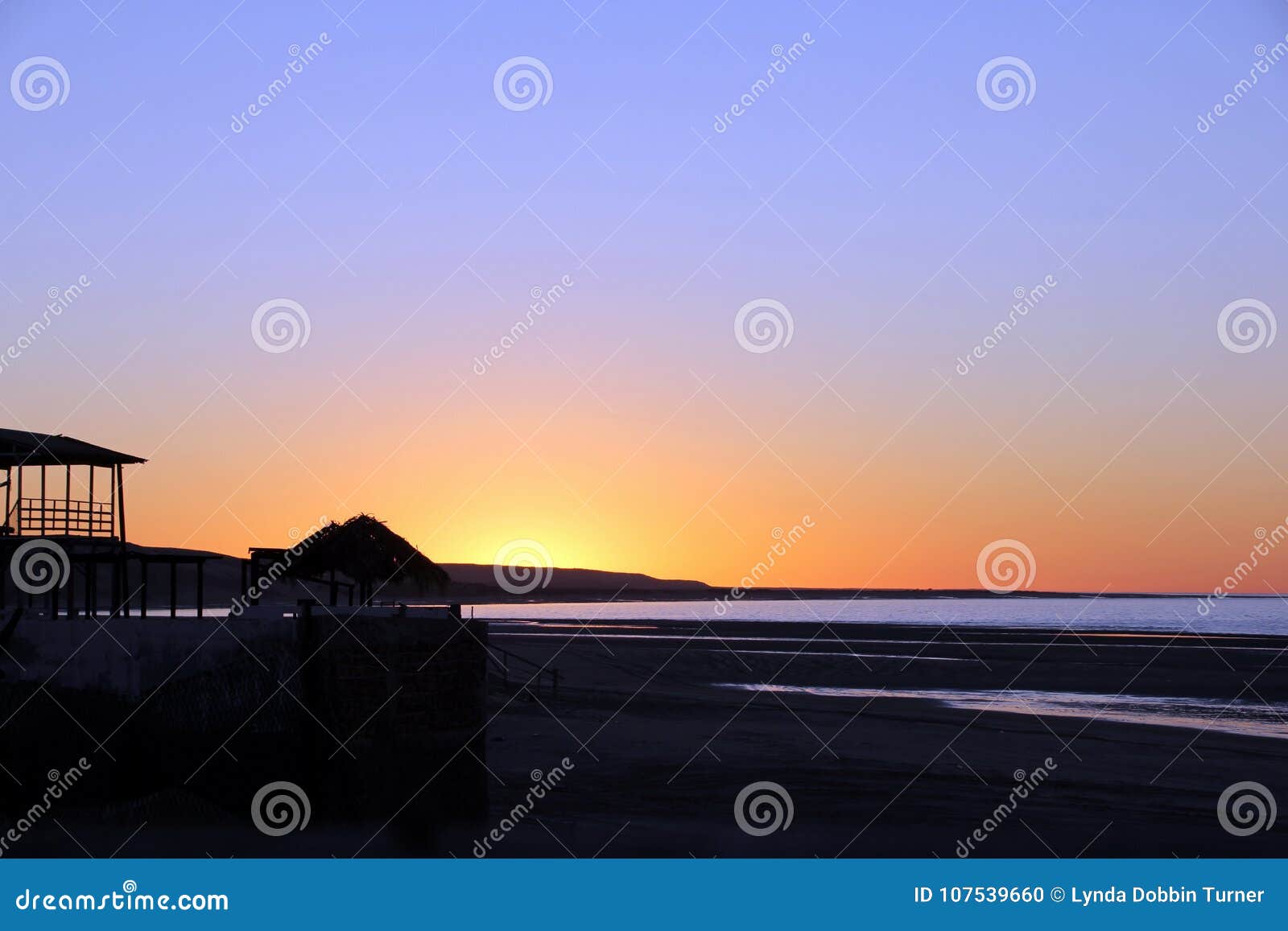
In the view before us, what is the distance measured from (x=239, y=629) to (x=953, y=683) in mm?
24663

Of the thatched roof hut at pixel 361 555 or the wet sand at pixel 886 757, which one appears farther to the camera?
the thatched roof hut at pixel 361 555

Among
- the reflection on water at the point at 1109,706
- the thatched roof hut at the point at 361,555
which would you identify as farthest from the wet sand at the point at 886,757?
the thatched roof hut at the point at 361,555

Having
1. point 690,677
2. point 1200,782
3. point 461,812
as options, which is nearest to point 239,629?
point 461,812

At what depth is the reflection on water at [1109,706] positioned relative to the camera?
28.6 metres

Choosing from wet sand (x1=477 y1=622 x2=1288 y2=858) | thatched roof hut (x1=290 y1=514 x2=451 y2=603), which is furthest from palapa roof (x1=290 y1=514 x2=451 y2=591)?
wet sand (x1=477 y1=622 x2=1288 y2=858)

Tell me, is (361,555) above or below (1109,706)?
below

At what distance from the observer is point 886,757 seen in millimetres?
22438

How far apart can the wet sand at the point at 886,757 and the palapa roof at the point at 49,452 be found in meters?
10.3

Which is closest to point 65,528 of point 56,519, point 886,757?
point 56,519

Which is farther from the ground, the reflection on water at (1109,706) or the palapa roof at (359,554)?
the reflection on water at (1109,706)

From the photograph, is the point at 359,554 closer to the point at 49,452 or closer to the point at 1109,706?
the point at 49,452

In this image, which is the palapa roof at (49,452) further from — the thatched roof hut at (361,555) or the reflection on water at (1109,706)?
the reflection on water at (1109,706)

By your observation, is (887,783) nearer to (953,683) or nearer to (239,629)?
(239,629)

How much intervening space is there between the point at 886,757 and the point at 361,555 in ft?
40.5
